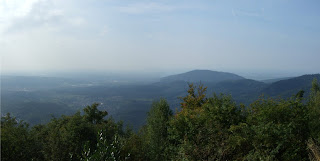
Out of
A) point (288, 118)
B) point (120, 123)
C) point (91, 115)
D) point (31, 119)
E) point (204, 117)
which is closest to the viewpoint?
point (288, 118)

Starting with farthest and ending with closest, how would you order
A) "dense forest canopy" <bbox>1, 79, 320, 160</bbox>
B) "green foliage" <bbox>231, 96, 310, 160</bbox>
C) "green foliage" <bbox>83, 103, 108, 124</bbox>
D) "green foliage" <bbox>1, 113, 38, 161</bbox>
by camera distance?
"green foliage" <bbox>83, 103, 108, 124</bbox>
"green foliage" <bbox>1, 113, 38, 161</bbox>
"green foliage" <bbox>231, 96, 310, 160</bbox>
"dense forest canopy" <bbox>1, 79, 320, 160</bbox>

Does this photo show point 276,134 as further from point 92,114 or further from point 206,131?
point 92,114

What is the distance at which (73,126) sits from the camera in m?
19.4

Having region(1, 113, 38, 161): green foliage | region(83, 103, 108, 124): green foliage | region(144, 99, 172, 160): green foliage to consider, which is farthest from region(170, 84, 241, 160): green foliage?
→ region(83, 103, 108, 124): green foliage

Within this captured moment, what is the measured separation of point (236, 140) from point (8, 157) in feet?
53.3

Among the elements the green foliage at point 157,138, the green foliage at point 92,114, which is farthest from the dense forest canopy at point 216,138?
the green foliage at point 92,114

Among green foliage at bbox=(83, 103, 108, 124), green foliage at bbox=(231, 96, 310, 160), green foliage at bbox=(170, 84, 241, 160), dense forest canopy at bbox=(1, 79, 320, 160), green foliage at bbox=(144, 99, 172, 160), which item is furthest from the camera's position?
green foliage at bbox=(83, 103, 108, 124)

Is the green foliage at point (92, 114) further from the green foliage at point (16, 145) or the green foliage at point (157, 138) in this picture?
the green foliage at point (16, 145)

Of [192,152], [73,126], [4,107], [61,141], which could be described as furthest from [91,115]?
[4,107]

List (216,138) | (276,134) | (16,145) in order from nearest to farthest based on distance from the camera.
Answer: (276,134) < (216,138) < (16,145)

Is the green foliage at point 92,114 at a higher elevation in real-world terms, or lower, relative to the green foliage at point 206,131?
lower

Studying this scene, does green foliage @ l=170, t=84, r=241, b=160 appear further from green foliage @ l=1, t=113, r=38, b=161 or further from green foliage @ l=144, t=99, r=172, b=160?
green foliage @ l=1, t=113, r=38, b=161

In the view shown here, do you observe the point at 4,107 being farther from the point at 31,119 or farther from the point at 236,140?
the point at 236,140

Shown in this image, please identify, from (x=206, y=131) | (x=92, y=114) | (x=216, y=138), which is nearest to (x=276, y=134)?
(x=216, y=138)
